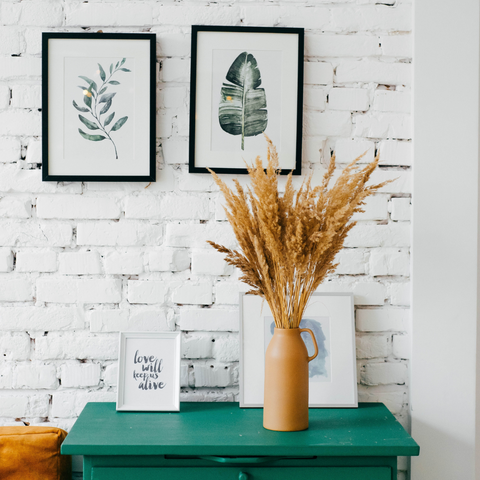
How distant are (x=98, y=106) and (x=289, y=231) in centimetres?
76

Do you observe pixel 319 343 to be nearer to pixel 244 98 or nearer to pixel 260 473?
pixel 260 473

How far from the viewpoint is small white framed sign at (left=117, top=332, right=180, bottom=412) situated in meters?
1.27

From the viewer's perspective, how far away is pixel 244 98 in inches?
55.1

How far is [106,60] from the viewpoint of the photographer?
140 cm

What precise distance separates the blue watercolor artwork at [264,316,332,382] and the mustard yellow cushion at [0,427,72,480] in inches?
26.4

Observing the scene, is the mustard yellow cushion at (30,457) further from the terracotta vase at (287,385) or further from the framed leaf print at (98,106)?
the framed leaf print at (98,106)

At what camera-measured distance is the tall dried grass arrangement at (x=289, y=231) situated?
1.05 metres

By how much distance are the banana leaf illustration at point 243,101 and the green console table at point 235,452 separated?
2.76 feet

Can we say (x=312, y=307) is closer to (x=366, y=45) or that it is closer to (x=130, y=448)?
(x=130, y=448)

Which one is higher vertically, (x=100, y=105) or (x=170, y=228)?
(x=100, y=105)

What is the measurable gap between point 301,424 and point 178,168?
32.3 inches

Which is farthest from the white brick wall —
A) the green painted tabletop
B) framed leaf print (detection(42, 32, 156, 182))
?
the green painted tabletop

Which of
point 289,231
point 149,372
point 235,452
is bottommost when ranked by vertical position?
point 235,452

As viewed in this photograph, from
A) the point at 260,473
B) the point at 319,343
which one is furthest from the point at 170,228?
the point at 260,473
